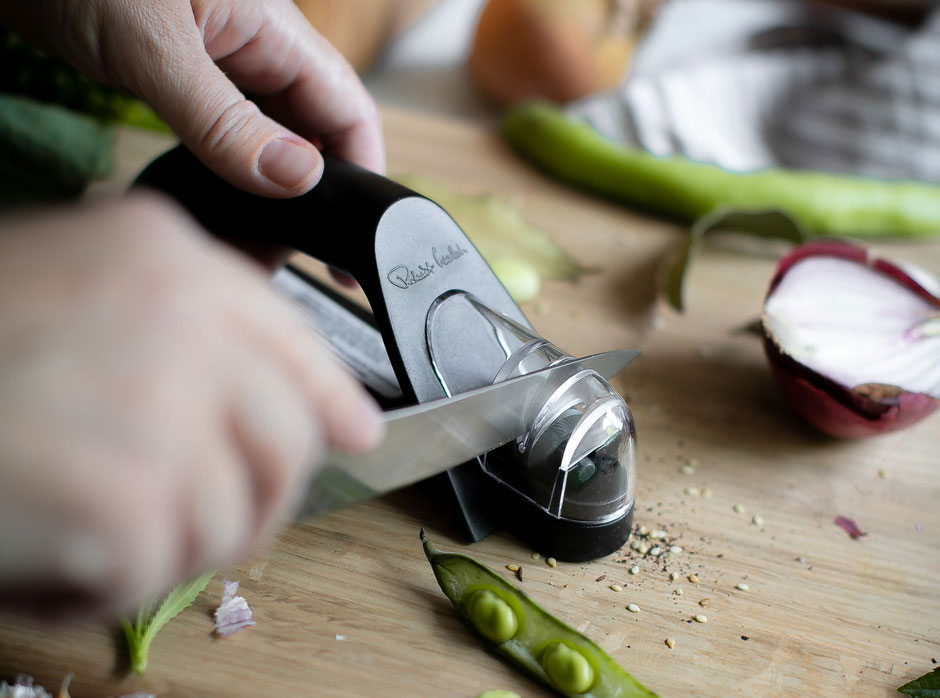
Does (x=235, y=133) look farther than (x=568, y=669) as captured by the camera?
Yes

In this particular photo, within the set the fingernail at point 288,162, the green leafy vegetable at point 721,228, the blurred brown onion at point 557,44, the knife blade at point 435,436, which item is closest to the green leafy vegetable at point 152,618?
the knife blade at point 435,436

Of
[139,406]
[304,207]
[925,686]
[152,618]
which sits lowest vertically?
[925,686]

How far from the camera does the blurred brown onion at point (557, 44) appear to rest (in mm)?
2012

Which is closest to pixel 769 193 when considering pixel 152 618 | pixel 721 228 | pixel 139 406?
pixel 721 228

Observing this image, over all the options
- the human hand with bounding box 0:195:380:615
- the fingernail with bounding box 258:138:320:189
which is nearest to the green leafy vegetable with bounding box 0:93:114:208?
the fingernail with bounding box 258:138:320:189

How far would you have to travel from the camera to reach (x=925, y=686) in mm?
777

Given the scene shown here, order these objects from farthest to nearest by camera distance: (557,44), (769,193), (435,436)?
1. (557,44)
2. (769,193)
3. (435,436)

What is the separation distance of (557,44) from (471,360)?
141cm

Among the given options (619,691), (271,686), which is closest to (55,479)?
(271,686)

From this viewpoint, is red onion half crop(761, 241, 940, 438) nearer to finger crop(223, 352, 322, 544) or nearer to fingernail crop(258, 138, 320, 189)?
fingernail crop(258, 138, 320, 189)

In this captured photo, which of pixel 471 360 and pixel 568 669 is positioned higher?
pixel 471 360

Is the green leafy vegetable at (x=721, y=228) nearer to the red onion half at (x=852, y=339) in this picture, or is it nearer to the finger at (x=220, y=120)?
the red onion half at (x=852, y=339)

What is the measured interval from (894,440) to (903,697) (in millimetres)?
439

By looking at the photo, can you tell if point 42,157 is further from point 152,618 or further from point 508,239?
point 152,618
